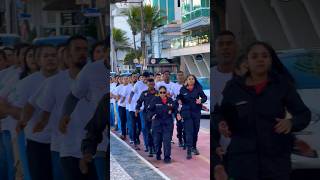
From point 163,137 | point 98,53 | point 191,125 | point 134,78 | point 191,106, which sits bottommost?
point 163,137

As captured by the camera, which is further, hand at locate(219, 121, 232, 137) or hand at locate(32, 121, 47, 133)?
hand at locate(32, 121, 47, 133)

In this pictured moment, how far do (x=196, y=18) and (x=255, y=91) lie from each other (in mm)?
25305

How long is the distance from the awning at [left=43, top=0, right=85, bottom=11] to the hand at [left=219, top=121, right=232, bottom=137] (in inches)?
52.1

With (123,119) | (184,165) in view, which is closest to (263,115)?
(184,165)

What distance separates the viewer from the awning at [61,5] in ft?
12.5

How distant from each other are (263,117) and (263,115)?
0.01m

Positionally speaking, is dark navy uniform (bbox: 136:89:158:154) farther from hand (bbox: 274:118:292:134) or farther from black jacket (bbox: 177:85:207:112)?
hand (bbox: 274:118:292:134)

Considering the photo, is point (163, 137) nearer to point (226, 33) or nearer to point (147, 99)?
point (147, 99)

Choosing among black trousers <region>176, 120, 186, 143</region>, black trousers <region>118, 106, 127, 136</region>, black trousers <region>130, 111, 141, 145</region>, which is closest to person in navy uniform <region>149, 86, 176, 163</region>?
black trousers <region>176, 120, 186, 143</region>

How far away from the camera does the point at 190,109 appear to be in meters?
9.64

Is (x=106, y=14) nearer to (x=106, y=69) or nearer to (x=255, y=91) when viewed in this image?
(x=106, y=69)

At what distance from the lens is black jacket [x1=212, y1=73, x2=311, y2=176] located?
3516mm

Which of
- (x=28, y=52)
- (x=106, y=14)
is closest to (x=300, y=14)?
(x=106, y=14)

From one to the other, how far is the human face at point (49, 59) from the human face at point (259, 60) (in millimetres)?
1424
